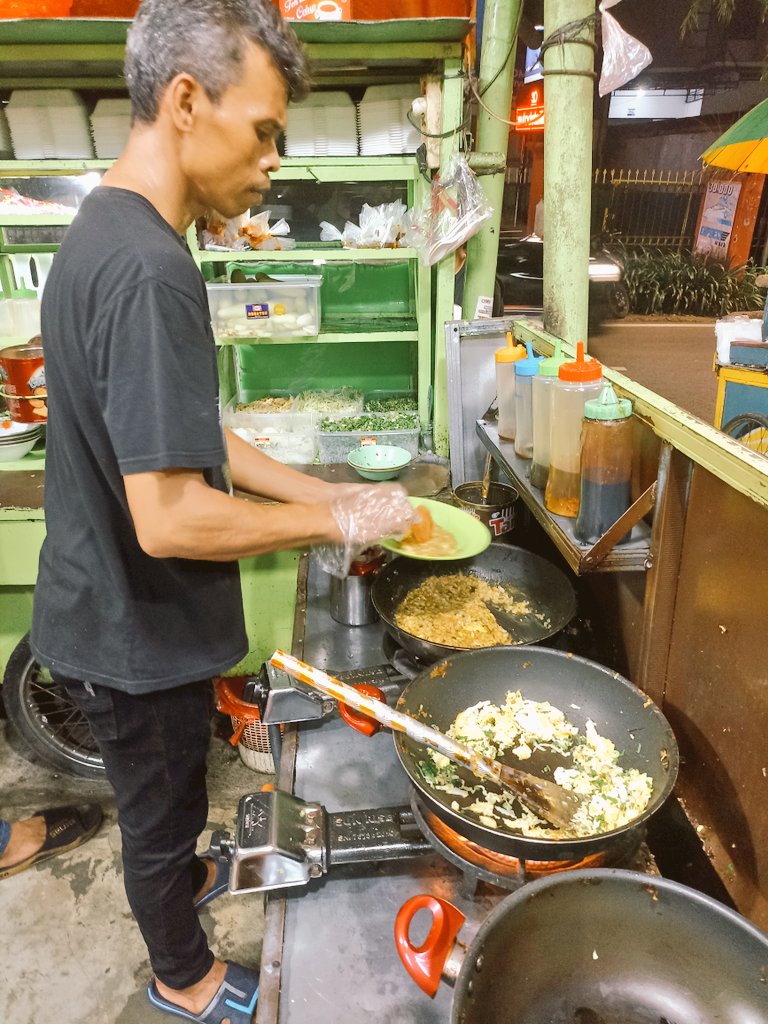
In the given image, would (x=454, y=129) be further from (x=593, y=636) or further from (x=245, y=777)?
(x=245, y=777)

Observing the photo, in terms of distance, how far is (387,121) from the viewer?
298 centimetres

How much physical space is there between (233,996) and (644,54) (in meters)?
3.62

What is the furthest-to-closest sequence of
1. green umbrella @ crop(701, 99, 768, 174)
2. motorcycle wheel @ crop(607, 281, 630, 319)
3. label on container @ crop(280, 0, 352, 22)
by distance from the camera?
1. motorcycle wheel @ crop(607, 281, 630, 319)
2. green umbrella @ crop(701, 99, 768, 174)
3. label on container @ crop(280, 0, 352, 22)

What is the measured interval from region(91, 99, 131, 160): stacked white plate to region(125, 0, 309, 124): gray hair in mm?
2005

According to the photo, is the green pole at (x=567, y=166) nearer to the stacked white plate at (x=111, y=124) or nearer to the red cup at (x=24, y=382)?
the stacked white plate at (x=111, y=124)

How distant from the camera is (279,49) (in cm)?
125

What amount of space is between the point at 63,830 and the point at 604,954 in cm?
239

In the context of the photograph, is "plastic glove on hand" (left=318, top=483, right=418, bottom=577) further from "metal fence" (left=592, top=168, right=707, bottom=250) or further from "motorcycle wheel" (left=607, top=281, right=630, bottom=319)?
"metal fence" (left=592, top=168, right=707, bottom=250)

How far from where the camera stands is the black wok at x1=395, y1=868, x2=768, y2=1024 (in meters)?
0.97

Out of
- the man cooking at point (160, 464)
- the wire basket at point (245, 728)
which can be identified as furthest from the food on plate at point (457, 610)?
the wire basket at point (245, 728)

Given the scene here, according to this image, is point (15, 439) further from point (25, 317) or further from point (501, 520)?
point (501, 520)

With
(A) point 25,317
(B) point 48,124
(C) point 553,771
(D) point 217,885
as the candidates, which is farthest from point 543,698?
(B) point 48,124

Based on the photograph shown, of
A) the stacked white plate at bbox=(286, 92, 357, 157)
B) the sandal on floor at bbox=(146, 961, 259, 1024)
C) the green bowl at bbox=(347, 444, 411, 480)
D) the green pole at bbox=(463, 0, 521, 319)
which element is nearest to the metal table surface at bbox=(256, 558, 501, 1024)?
the sandal on floor at bbox=(146, 961, 259, 1024)

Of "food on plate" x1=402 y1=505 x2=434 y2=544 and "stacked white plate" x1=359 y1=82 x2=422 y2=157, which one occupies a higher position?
"stacked white plate" x1=359 y1=82 x2=422 y2=157
